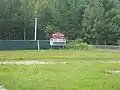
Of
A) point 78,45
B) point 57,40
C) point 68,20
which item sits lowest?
point 78,45

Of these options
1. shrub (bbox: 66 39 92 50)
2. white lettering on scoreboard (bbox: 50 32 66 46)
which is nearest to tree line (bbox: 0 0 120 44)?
shrub (bbox: 66 39 92 50)

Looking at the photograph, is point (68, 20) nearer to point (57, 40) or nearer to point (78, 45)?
point (57, 40)

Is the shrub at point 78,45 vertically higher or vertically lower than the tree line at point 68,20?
lower

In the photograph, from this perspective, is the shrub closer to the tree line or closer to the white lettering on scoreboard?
the white lettering on scoreboard

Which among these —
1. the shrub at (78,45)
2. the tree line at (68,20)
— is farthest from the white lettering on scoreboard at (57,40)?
the tree line at (68,20)

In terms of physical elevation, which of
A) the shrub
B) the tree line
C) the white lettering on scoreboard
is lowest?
the shrub

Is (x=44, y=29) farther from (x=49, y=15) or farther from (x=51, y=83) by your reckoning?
(x=51, y=83)

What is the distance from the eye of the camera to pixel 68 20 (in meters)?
87.9

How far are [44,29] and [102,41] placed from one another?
1435cm

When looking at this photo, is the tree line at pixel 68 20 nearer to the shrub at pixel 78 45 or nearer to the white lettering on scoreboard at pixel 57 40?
the shrub at pixel 78 45

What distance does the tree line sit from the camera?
81.0m

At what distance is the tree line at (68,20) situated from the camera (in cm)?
8100

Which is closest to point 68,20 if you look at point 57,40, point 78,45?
point 57,40

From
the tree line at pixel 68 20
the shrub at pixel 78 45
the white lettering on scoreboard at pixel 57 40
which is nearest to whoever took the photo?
the shrub at pixel 78 45
